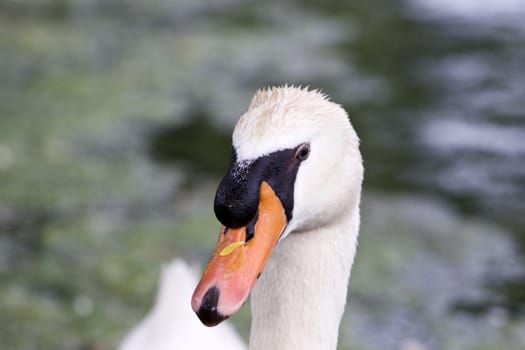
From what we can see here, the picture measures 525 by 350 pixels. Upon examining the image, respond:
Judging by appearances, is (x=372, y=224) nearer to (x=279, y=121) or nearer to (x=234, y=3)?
(x=279, y=121)

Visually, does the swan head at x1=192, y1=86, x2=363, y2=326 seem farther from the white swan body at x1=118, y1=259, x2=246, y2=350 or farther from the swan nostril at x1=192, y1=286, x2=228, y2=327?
the white swan body at x1=118, y1=259, x2=246, y2=350

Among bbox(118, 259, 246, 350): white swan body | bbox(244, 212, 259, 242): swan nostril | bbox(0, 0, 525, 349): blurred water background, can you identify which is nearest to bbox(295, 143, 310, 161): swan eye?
bbox(244, 212, 259, 242): swan nostril

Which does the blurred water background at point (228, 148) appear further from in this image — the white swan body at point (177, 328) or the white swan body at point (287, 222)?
the white swan body at point (287, 222)

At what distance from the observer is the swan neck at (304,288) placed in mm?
1932

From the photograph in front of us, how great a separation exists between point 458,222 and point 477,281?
0.42m

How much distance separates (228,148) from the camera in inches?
187

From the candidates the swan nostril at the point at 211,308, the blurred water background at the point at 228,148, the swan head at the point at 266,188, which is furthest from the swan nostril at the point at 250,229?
the blurred water background at the point at 228,148

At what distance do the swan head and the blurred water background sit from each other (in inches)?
41.9

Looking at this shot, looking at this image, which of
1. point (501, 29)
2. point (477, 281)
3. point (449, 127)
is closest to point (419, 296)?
point (477, 281)

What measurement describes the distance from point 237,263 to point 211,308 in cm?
9

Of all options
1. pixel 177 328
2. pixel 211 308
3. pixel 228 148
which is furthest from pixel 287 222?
pixel 228 148

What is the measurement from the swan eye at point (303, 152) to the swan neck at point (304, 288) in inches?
7.5

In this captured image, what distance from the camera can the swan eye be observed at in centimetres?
176

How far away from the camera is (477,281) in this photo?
Answer: 382 centimetres
